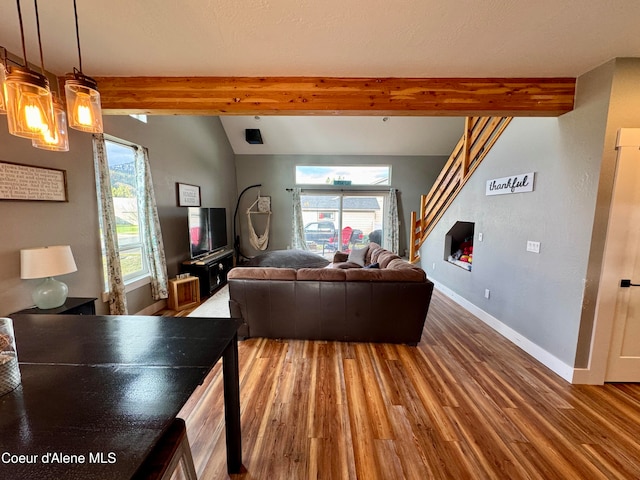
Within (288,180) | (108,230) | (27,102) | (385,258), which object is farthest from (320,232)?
(27,102)

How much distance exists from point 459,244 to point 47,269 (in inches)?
210

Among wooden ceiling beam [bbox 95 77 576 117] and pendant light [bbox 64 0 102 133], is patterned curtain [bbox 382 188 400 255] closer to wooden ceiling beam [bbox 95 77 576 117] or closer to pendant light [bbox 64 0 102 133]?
wooden ceiling beam [bbox 95 77 576 117]

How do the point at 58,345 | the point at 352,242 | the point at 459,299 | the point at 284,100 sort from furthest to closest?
the point at 352,242 < the point at 459,299 < the point at 284,100 < the point at 58,345

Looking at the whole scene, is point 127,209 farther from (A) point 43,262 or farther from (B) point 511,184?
(B) point 511,184

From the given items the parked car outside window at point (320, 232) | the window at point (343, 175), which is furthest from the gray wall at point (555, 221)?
the parked car outside window at point (320, 232)

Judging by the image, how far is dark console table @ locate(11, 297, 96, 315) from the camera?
82.6 inches

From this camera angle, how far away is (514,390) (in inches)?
86.7

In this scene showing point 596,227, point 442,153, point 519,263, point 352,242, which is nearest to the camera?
point 596,227

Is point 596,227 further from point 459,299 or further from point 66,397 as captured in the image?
point 66,397

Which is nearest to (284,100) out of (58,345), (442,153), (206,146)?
(58,345)

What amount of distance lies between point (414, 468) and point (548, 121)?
3.13 m

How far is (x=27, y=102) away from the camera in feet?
3.43

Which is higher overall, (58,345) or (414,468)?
(58,345)

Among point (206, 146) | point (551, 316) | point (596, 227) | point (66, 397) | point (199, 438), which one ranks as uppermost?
point (206, 146)
